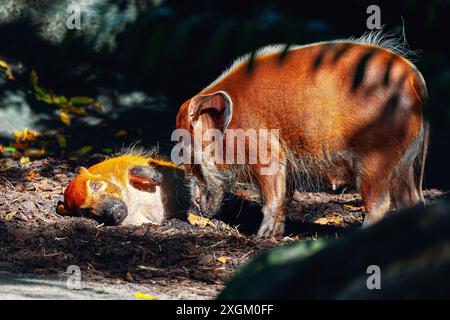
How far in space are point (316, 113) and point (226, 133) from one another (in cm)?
83

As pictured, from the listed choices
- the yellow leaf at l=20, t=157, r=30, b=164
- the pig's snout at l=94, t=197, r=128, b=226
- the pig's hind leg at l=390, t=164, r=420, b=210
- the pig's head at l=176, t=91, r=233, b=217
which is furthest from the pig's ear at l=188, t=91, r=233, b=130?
the yellow leaf at l=20, t=157, r=30, b=164

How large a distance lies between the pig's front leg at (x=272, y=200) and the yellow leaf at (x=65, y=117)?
3.25 metres

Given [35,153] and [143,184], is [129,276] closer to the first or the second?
[143,184]

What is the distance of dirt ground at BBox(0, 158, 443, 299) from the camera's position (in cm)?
521

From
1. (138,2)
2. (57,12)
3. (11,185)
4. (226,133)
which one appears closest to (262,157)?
(226,133)

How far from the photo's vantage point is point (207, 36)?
8.05 feet

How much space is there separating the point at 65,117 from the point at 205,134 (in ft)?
9.15

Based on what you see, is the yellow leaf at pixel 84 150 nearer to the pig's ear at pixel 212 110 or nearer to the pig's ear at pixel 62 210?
the pig's ear at pixel 62 210

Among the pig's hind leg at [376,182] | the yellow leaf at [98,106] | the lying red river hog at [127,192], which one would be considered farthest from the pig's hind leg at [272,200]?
the yellow leaf at [98,106]

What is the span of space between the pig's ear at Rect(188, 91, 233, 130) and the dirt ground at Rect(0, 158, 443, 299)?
86cm

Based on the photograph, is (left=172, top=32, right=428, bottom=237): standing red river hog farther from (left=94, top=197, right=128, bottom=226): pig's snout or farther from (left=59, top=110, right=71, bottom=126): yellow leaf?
(left=59, top=110, right=71, bottom=126): yellow leaf

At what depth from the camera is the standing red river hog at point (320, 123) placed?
5863 millimetres

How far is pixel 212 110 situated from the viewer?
6.60m

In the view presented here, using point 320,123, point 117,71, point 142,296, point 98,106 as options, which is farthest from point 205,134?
point 117,71
